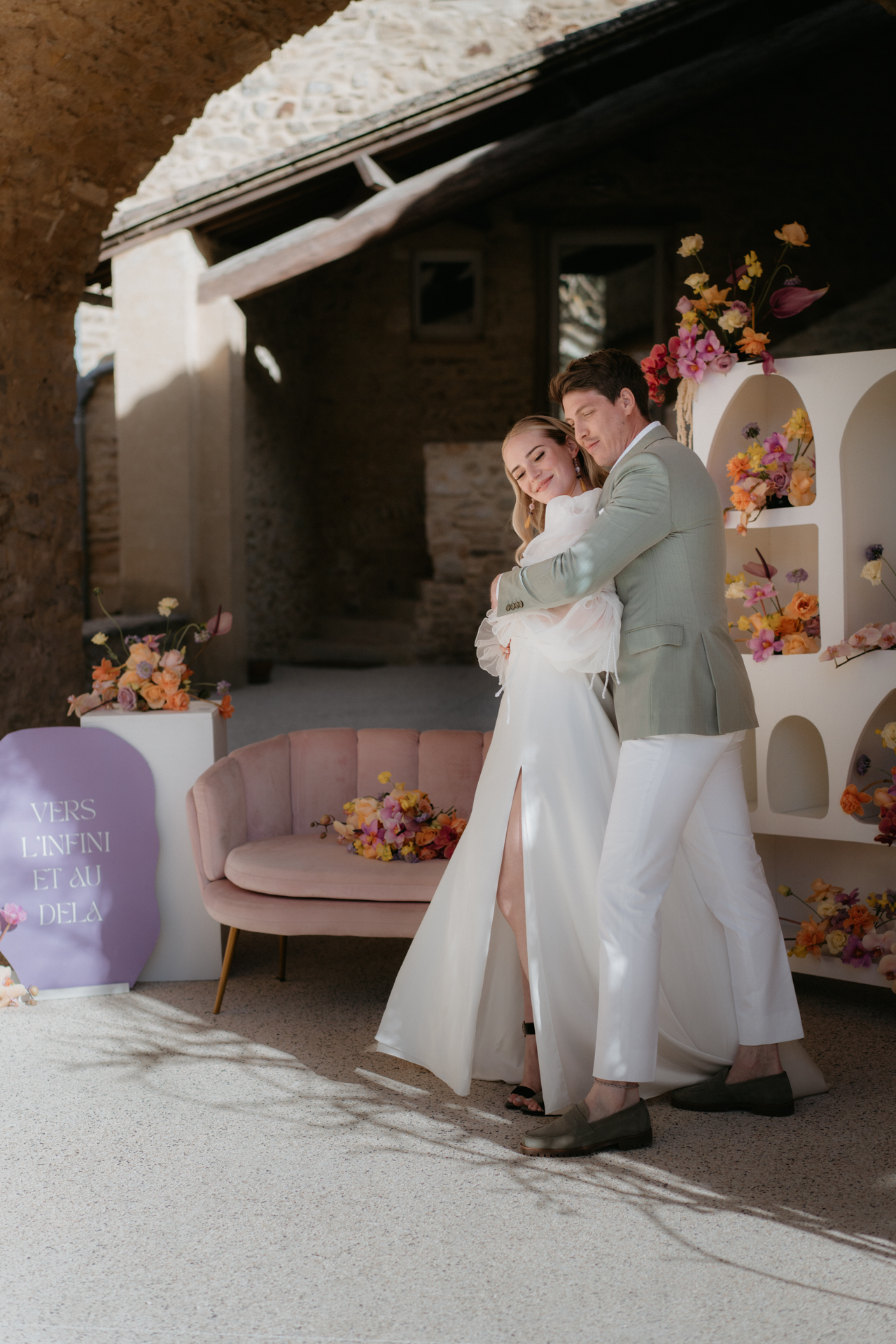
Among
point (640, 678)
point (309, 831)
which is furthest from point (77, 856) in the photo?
point (640, 678)

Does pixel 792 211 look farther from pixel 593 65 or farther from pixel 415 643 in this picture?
pixel 415 643

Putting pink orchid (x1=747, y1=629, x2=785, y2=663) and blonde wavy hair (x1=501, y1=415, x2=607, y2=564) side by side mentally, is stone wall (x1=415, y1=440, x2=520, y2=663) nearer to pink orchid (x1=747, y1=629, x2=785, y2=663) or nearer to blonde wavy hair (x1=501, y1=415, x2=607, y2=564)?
pink orchid (x1=747, y1=629, x2=785, y2=663)

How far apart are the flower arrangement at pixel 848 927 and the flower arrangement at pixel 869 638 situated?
0.66 metres

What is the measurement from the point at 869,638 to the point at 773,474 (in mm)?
541

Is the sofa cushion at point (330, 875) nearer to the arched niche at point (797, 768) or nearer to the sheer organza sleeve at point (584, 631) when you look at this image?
the sheer organza sleeve at point (584, 631)

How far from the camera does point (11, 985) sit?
3.20m

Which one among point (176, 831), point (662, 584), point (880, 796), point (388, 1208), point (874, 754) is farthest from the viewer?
point (176, 831)

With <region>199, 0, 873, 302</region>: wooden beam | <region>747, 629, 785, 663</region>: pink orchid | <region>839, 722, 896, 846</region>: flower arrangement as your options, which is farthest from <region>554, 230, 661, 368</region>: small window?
<region>839, 722, 896, 846</region>: flower arrangement

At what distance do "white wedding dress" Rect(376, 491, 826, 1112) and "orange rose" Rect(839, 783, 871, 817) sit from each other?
631 millimetres

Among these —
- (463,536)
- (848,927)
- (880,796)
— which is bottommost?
(848,927)

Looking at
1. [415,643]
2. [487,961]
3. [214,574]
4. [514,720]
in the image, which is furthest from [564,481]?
[415,643]

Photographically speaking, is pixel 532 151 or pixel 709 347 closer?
pixel 709 347

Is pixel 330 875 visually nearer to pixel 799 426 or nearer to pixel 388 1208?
pixel 388 1208

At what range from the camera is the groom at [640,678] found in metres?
2.26
